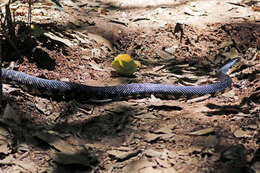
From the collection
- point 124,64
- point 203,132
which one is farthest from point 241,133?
point 124,64

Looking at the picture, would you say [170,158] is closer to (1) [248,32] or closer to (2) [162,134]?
(2) [162,134]

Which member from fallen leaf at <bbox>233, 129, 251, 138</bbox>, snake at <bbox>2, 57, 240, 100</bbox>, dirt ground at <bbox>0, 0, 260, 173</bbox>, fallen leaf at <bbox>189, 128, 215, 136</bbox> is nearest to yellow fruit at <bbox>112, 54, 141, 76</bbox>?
dirt ground at <bbox>0, 0, 260, 173</bbox>

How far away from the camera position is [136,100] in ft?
14.5

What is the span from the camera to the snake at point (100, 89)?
4227 mm

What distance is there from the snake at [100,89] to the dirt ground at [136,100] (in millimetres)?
114

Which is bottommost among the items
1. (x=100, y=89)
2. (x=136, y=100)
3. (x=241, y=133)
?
(x=136, y=100)

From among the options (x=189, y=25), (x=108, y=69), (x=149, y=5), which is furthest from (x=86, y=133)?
(x=149, y=5)

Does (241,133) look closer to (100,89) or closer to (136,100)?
(136,100)

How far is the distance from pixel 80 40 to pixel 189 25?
7.16 ft

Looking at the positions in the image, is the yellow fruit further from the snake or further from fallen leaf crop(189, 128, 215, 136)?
fallen leaf crop(189, 128, 215, 136)

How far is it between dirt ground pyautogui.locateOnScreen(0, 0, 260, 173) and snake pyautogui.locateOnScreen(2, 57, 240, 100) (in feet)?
0.37

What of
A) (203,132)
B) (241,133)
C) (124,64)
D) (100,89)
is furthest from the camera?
(124,64)

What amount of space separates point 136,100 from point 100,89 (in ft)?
1.57

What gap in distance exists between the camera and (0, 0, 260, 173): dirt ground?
3.06m
